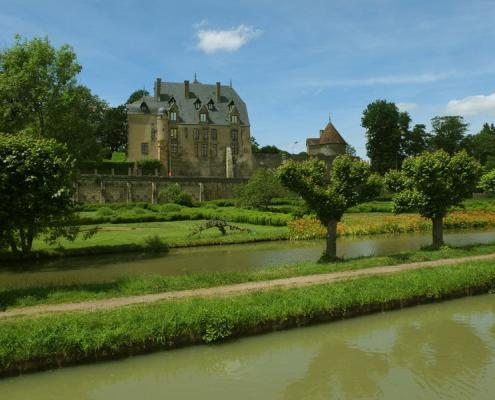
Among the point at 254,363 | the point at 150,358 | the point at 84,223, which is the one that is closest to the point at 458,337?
the point at 254,363

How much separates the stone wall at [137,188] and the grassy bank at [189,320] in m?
44.0

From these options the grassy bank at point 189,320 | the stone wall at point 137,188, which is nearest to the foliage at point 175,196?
the stone wall at point 137,188

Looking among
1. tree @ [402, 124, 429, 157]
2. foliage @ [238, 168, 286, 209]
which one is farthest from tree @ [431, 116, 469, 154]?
foliage @ [238, 168, 286, 209]

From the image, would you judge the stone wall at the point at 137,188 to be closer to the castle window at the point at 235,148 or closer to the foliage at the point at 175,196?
the foliage at the point at 175,196

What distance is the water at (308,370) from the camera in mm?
8031

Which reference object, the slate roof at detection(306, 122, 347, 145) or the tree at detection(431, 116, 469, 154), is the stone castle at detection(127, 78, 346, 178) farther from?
the tree at detection(431, 116, 469, 154)

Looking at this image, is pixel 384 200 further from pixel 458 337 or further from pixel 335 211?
pixel 458 337

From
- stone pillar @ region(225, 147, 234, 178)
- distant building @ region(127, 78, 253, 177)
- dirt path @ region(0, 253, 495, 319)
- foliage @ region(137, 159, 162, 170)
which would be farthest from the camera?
stone pillar @ region(225, 147, 234, 178)

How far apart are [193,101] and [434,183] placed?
54822 millimetres

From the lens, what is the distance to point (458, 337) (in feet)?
34.7

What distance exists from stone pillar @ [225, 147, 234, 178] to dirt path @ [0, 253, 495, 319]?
53402mm

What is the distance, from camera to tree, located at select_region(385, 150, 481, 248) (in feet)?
67.6

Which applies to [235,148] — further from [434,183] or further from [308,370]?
[308,370]

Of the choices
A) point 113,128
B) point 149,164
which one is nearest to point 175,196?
point 149,164
